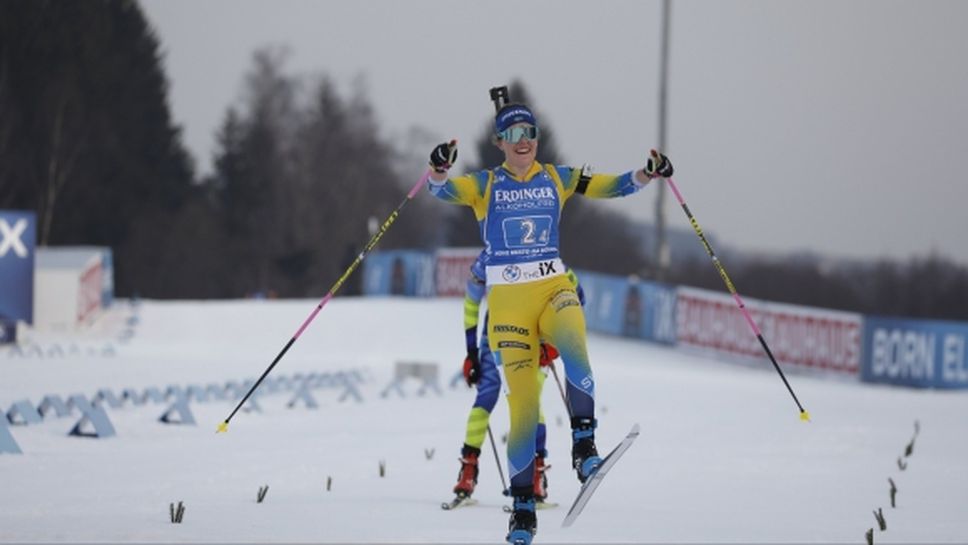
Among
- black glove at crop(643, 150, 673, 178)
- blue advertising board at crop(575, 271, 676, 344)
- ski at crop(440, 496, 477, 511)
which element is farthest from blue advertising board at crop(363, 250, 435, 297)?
black glove at crop(643, 150, 673, 178)

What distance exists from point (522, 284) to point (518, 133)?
32.4 inches

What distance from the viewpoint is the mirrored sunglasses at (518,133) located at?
8.17 metres

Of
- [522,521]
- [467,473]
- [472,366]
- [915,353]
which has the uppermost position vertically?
[472,366]

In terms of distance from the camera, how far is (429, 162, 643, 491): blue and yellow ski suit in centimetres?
809

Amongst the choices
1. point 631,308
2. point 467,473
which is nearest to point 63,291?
point 631,308

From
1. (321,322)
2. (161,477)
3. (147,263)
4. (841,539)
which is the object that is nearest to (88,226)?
(147,263)

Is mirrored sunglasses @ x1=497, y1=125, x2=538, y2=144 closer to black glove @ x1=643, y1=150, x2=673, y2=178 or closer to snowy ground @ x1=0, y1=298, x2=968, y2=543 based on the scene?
black glove @ x1=643, y1=150, x2=673, y2=178

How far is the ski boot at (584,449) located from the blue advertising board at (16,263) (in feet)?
74.3

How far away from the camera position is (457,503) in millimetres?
10133

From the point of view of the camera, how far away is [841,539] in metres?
9.27

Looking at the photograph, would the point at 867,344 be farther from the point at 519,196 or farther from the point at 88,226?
the point at 88,226

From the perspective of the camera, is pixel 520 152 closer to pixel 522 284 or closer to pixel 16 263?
pixel 522 284

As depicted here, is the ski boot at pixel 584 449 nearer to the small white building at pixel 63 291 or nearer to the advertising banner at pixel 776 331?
the advertising banner at pixel 776 331

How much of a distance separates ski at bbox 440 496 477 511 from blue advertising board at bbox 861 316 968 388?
20252 millimetres
